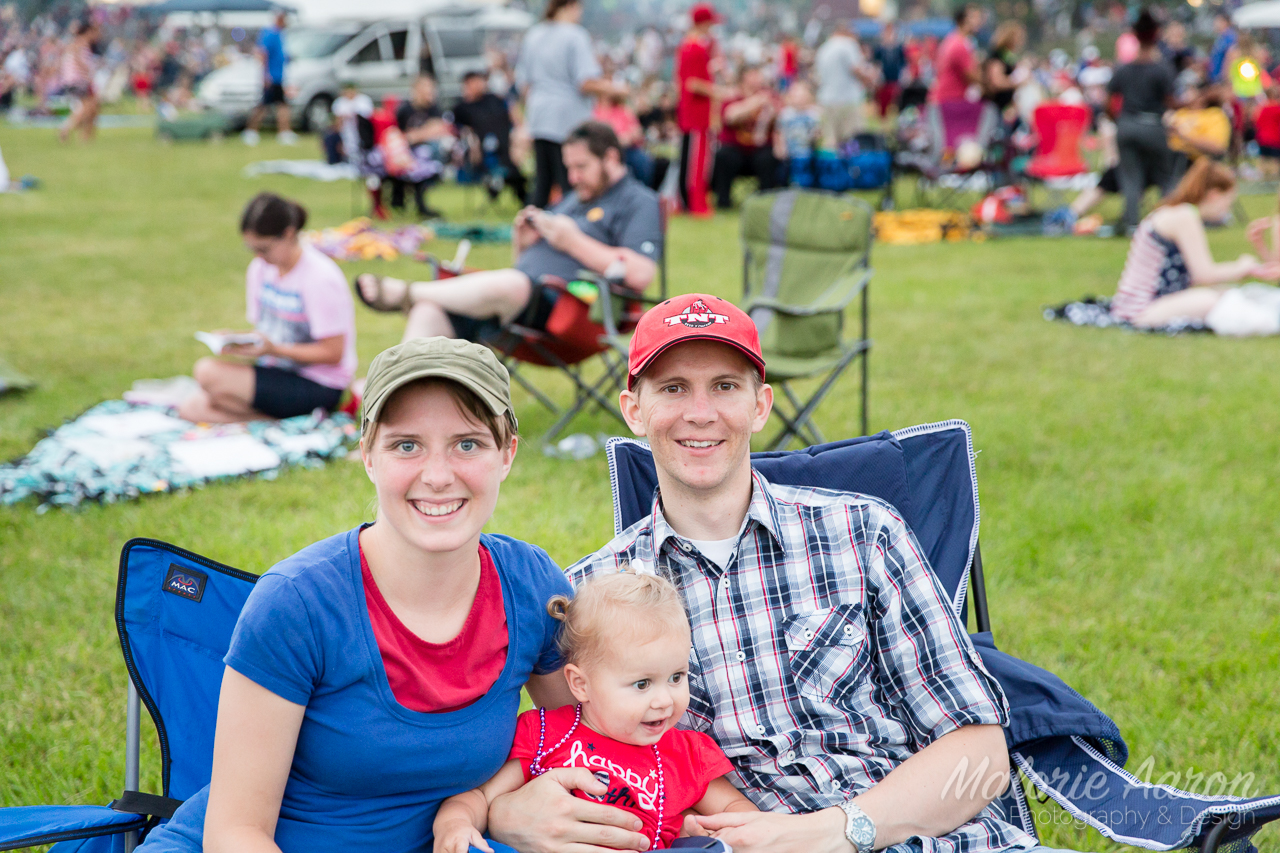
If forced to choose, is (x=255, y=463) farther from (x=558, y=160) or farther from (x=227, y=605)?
(x=558, y=160)

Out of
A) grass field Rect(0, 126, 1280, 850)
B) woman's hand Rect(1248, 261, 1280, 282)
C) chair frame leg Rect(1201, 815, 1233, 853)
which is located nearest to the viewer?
chair frame leg Rect(1201, 815, 1233, 853)

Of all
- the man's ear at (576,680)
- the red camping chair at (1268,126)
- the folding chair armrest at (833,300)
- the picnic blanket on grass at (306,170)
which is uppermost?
the red camping chair at (1268,126)

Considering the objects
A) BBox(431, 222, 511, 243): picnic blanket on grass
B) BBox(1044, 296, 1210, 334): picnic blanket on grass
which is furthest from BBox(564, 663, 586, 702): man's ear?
BBox(431, 222, 511, 243): picnic blanket on grass

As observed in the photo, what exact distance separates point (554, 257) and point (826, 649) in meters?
3.80

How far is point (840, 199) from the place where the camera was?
565cm

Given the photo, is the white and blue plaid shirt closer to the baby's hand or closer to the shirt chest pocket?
the shirt chest pocket

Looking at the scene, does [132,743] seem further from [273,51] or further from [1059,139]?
[273,51]

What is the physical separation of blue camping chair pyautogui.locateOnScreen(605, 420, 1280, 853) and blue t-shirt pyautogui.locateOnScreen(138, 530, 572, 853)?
2.28 feet

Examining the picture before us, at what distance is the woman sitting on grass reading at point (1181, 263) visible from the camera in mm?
7086

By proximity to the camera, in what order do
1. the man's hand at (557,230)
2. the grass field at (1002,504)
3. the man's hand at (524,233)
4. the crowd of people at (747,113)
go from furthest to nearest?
1. the crowd of people at (747,113)
2. the man's hand at (524,233)
3. the man's hand at (557,230)
4. the grass field at (1002,504)

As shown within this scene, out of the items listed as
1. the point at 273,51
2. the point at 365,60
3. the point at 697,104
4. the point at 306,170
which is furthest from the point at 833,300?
the point at 365,60

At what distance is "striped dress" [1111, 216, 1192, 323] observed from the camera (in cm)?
721

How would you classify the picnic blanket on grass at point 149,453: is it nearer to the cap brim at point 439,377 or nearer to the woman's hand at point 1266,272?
the cap brim at point 439,377

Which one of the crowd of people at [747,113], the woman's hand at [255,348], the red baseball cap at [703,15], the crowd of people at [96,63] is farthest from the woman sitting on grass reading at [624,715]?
the crowd of people at [96,63]
